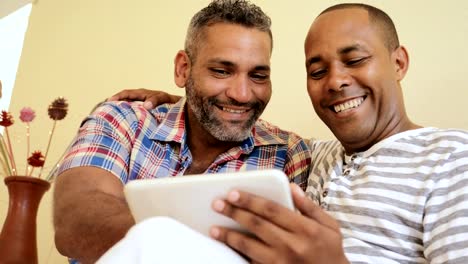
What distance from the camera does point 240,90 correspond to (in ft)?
4.28

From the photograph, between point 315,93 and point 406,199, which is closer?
point 406,199

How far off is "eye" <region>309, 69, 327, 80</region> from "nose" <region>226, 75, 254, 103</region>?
23 centimetres

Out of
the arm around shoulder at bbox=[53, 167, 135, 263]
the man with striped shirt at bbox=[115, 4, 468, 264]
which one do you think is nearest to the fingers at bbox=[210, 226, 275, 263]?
the man with striped shirt at bbox=[115, 4, 468, 264]

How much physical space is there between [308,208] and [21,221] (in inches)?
31.1

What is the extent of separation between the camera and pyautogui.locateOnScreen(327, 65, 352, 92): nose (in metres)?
1.06

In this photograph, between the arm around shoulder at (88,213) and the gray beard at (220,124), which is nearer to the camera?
the arm around shoulder at (88,213)

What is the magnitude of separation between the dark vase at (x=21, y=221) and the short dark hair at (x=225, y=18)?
571 mm

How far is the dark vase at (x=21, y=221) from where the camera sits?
1119 mm

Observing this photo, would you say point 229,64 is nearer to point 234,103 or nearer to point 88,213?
point 234,103

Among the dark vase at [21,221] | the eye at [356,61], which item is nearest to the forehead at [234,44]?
the eye at [356,61]

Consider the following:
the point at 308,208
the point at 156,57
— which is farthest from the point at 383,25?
the point at 156,57

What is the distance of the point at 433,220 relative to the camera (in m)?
0.86

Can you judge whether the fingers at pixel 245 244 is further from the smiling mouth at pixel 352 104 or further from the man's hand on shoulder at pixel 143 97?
the man's hand on shoulder at pixel 143 97

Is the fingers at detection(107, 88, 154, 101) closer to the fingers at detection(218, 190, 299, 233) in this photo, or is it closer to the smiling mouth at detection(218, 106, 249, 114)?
the smiling mouth at detection(218, 106, 249, 114)
